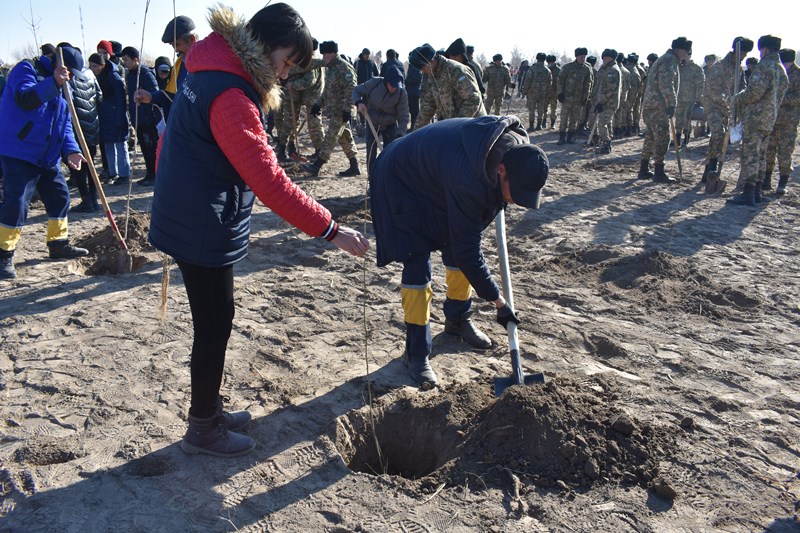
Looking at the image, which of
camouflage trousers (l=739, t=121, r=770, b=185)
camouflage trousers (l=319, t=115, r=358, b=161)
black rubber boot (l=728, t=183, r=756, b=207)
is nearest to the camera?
camouflage trousers (l=739, t=121, r=770, b=185)

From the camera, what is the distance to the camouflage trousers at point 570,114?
1315 cm

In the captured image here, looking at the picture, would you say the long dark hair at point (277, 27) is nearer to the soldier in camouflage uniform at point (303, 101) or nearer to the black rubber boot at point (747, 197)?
the soldier in camouflage uniform at point (303, 101)

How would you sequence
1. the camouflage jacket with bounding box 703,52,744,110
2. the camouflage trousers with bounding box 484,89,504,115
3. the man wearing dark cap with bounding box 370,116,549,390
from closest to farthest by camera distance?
the man wearing dark cap with bounding box 370,116,549,390, the camouflage jacket with bounding box 703,52,744,110, the camouflage trousers with bounding box 484,89,504,115

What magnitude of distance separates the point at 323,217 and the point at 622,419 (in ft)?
5.87

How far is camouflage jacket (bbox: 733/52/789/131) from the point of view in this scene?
7730 millimetres

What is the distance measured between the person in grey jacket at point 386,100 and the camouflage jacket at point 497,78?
753cm

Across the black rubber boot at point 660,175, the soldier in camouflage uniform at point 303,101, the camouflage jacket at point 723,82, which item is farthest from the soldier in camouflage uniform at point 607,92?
the soldier in camouflage uniform at point 303,101

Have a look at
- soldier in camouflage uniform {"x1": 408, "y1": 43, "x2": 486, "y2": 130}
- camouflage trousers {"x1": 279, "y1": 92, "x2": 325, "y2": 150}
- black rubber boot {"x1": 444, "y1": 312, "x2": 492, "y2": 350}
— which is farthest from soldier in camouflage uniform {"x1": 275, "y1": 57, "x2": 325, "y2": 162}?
black rubber boot {"x1": 444, "y1": 312, "x2": 492, "y2": 350}

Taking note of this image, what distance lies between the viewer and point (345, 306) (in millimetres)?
4648

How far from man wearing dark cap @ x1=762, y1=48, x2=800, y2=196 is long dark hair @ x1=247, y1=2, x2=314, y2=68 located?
28.1ft

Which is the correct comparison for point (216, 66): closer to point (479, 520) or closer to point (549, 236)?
point (479, 520)

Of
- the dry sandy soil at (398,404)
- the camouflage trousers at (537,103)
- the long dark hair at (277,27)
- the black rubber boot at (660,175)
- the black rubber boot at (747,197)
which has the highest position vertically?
the camouflage trousers at (537,103)

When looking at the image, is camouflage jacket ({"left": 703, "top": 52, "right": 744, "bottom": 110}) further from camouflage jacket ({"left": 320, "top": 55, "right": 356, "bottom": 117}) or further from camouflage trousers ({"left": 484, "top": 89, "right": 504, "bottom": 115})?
camouflage jacket ({"left": 320, "top": 55, "right": 356, "bottom": 117})

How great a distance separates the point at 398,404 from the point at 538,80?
13254 mm
